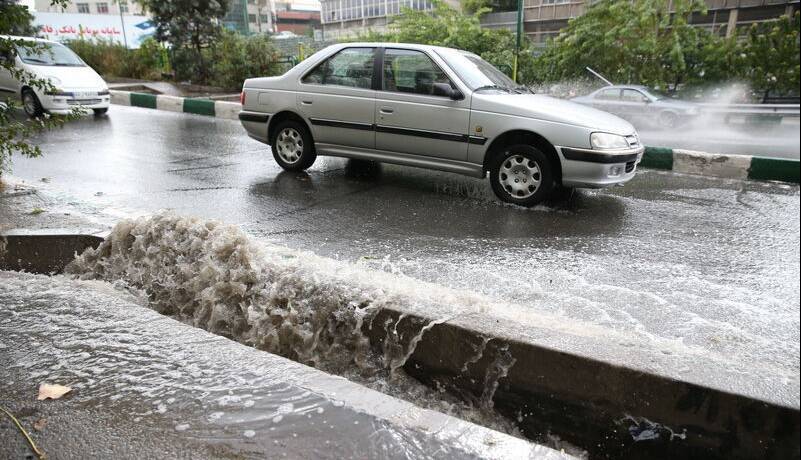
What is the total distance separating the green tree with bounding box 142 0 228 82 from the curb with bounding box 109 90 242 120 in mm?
2945

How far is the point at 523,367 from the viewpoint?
2.49m

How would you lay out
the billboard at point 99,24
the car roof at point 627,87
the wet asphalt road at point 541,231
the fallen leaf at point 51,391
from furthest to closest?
the billboard at point 99,24 → the car roof at point 627,87 → the wet asphalt road at point 541,231 → the fallen leaf at point 51,391

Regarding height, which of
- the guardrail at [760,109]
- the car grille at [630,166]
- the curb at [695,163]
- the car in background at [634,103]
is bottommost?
the curb at [695,163]

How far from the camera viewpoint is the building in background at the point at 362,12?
11.0 meters

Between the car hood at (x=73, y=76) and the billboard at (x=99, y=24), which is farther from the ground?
the billboard at (x=99, y=24)

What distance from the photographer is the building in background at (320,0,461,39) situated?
1097cm

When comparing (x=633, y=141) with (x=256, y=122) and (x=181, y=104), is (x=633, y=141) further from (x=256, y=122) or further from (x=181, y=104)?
(x=181, y=104)

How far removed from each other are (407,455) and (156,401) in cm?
105

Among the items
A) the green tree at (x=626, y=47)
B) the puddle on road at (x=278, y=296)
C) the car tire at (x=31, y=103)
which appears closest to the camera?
the puddle on road at (x=278, y=296)

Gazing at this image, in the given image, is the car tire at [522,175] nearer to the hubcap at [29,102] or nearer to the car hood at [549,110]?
the car hood at [549,110]

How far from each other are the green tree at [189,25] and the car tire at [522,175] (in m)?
14.6

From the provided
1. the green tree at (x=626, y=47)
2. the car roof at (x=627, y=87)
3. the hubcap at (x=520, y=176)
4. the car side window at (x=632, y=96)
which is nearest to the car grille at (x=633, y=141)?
the green tree at (x=626, y=47)

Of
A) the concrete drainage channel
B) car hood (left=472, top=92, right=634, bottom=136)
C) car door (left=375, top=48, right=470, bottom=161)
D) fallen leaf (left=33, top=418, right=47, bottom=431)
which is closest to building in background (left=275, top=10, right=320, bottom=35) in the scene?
car door (left=375, top=48, right=470, bottom=161)

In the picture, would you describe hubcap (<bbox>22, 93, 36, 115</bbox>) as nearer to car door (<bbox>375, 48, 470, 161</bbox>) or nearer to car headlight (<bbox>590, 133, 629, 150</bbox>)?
car door (<bbox>375, 48, 470, 161</bbox>)
